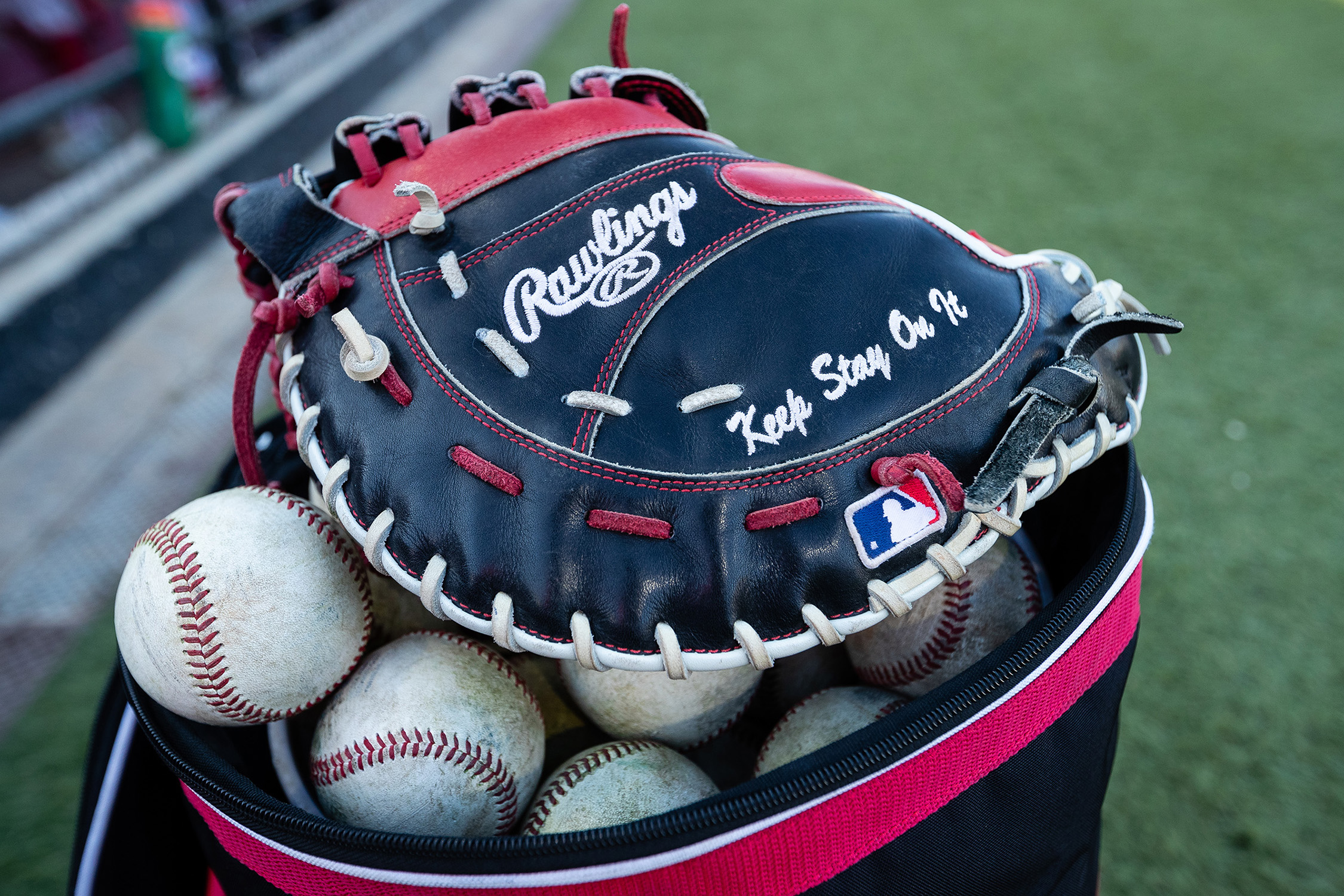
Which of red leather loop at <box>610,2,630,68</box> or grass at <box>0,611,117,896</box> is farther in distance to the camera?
grass at <box>0,611,117,896</box>

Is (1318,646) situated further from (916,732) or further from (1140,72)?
(1140,72)

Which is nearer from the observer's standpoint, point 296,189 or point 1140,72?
point 296,189

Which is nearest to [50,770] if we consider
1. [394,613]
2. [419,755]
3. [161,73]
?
[394,613]

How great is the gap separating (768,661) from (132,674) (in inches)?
22.5

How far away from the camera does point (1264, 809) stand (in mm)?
1292

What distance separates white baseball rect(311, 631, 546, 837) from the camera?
2.55ft

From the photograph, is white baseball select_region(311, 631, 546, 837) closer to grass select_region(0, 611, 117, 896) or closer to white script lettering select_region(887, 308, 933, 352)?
white script lettering select_region(887, 308, 933, 352)

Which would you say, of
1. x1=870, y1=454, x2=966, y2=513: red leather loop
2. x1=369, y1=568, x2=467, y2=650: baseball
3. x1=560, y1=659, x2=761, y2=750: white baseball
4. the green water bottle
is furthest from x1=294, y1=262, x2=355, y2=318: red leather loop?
the green water bottle

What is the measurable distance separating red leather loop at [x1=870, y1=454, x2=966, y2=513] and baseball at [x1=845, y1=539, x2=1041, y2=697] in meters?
0.19

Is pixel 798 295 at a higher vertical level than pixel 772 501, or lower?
higher

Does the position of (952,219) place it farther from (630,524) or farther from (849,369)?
A: (630,524)

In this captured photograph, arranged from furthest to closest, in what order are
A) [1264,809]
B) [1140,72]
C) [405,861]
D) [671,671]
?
[1140,72], [1264,809], [671,671], [405,861]

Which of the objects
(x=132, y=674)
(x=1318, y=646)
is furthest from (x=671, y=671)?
(x=1318, y=646)

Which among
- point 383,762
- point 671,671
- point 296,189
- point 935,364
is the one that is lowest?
point 383,762
